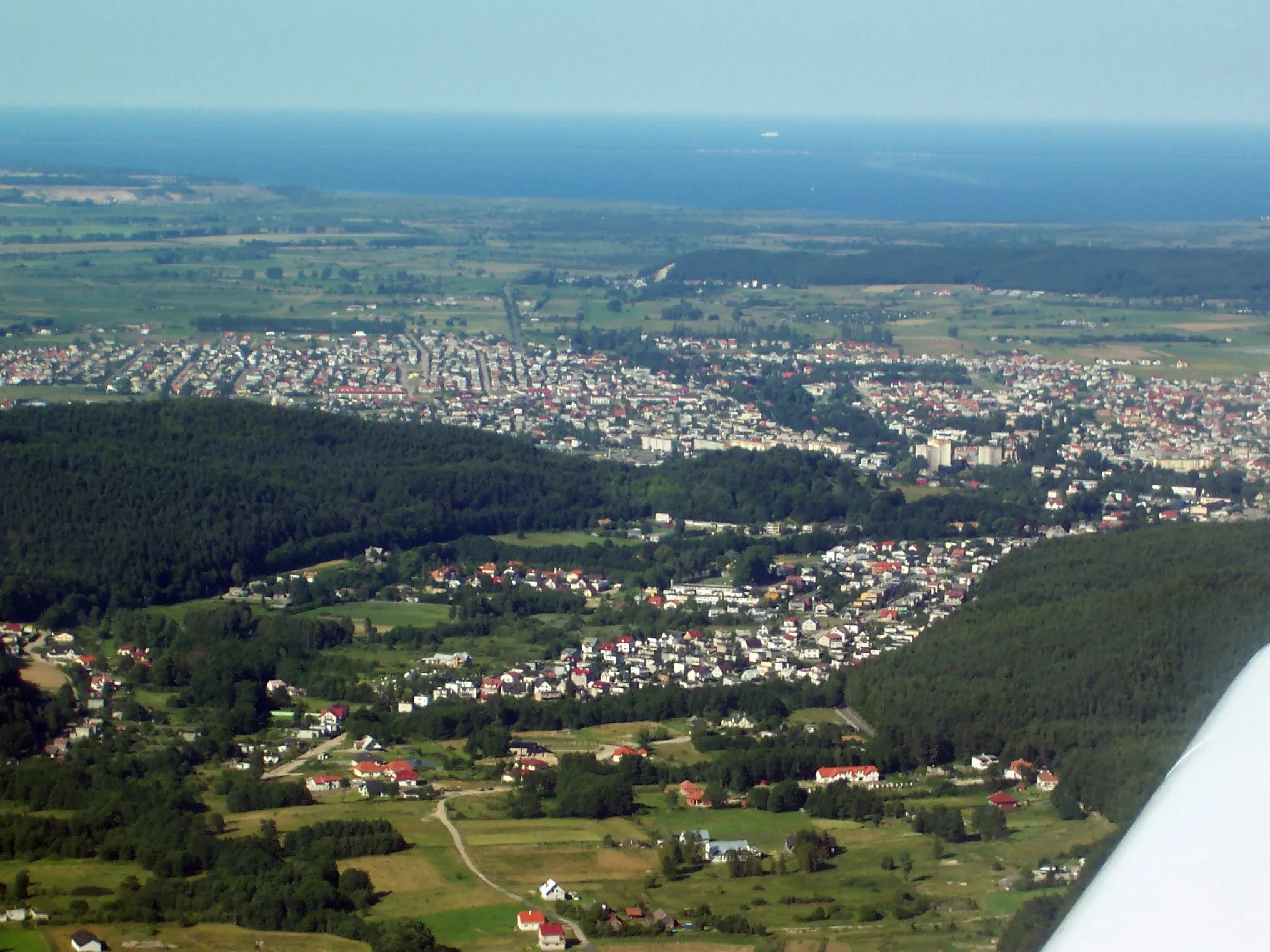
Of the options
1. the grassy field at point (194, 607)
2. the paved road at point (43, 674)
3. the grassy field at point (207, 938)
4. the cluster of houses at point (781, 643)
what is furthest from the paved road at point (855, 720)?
the paved road at point (43, 674)

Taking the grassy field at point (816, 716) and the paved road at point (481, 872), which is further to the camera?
the grassy field at point (816, 716)

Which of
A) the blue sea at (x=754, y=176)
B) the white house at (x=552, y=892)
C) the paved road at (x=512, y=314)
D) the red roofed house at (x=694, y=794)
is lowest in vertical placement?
the red roofed house at (x=694, y=794)

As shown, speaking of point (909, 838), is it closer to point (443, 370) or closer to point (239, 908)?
point (239, 908)

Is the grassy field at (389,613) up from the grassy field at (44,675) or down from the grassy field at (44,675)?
down

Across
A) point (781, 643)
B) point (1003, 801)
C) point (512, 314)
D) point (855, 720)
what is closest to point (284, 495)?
point (781, 643)

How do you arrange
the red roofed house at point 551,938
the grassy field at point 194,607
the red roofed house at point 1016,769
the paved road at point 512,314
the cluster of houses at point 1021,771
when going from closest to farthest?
the red roofed house at point 551,938, the cluster of houses at point 1021,771, the red roofed house at point 1016,769, the grassy field at point 194,607, the paved road at point 512,314

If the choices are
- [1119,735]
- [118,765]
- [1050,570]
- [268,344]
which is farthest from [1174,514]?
[268,344]

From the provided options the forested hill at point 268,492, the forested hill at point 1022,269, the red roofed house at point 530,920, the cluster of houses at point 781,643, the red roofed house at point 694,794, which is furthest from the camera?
the forested hill at point 1022,269

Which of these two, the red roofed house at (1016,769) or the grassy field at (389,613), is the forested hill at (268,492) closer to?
the grassy field at (389,613)
